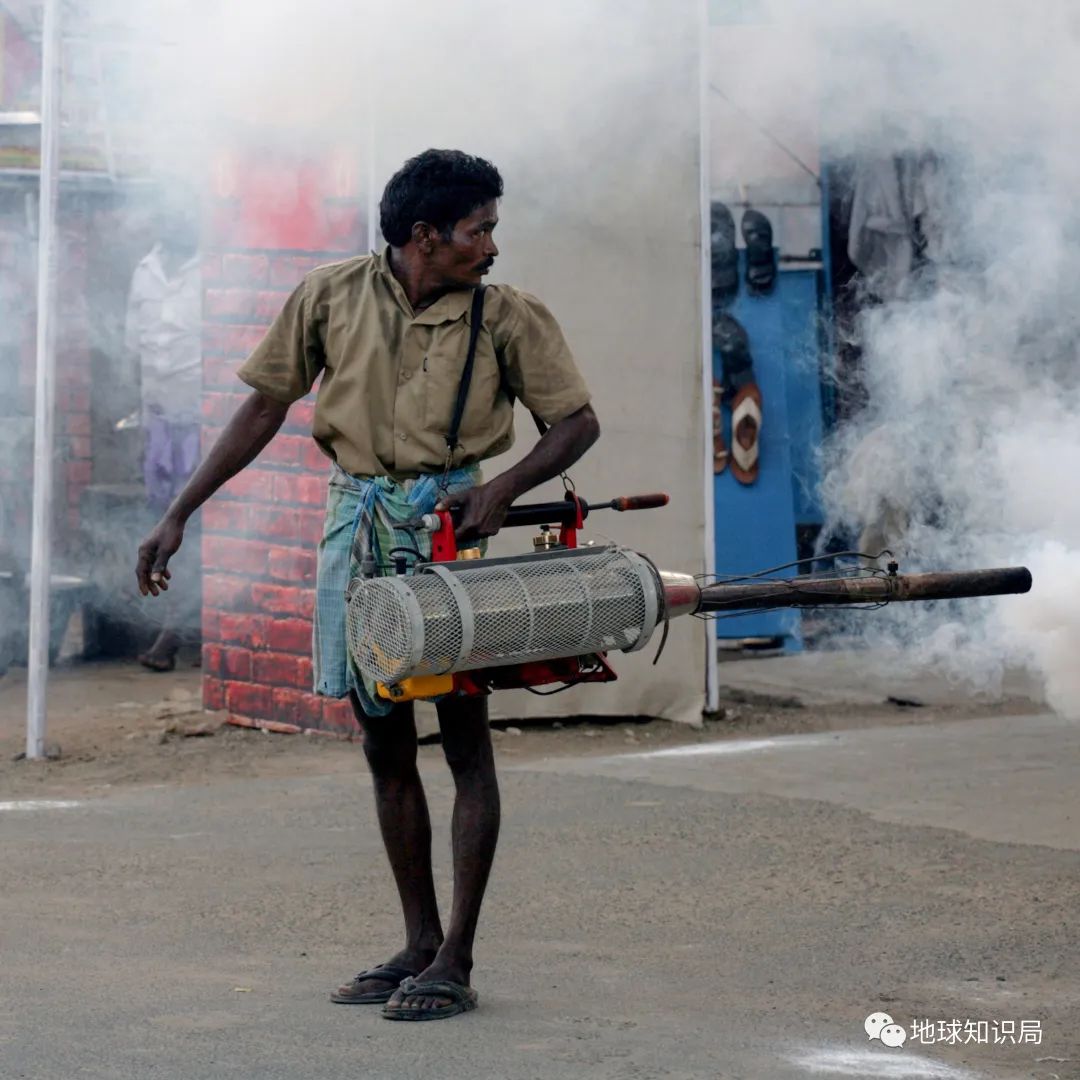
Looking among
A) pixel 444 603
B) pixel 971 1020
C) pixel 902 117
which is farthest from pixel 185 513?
pixel 902 117

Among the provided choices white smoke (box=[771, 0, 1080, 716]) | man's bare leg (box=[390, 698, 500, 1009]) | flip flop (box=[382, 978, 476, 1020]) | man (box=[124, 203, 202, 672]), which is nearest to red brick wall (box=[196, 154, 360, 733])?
man (box=[124, 203, 202, 672])

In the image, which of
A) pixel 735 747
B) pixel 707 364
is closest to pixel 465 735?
pixel 735 747

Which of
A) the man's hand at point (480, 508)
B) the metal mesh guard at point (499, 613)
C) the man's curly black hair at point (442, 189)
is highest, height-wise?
the man's curly black hair at point (442, 189)

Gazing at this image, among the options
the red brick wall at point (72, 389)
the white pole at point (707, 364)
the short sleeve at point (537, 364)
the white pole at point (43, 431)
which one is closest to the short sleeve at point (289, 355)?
the short sleeve at point (537, 364)

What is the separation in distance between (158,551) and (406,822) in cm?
77

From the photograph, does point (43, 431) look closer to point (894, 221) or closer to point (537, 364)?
point (537, 364)

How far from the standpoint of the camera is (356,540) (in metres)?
3.81

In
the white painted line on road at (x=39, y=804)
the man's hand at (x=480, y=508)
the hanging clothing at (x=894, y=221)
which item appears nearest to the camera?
the man's hand at (x=480, y=508)

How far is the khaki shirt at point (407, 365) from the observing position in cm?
376

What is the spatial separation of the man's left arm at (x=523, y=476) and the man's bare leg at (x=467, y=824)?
389mm

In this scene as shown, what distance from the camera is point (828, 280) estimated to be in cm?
852

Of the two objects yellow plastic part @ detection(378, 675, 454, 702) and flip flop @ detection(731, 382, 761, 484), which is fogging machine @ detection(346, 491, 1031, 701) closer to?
yellow plastic part @ detection(378, 675, 454, 702)

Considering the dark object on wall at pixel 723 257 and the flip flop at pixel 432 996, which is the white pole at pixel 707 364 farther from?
the flip flop at pixel 432 996

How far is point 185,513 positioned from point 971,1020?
75.0 inches
